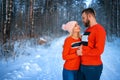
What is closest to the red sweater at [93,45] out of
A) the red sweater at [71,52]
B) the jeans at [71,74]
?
the red sweater at [71,52]

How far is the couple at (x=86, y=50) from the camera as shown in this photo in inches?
158

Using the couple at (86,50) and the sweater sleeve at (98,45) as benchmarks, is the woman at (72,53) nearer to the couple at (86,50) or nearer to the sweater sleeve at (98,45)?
the couple at (86,50)

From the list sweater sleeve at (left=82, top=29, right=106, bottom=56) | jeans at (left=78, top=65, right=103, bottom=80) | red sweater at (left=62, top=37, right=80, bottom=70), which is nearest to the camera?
sweater sleeve at (left=82, top=29, right=106, bottom=56)

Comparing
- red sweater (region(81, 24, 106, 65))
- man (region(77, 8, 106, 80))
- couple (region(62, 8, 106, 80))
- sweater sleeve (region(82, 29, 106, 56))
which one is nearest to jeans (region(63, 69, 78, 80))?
couple (region(62, 8, 106, 80))

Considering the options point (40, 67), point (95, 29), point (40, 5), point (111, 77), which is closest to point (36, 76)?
point (40, 67)

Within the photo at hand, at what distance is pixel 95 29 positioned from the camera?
13.3 ft

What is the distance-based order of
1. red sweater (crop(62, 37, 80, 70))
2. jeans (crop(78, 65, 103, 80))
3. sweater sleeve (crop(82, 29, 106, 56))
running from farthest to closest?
red sweater (crop(62, 37, 80, 70))
jeans (crop(78, 65, 103, 80))
sweater sleeve (crop(82, 29, 106, 56))

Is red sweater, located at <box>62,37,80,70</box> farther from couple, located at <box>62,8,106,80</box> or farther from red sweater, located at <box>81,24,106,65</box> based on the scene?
red sweater, located at <box>81,24,106,65</box>

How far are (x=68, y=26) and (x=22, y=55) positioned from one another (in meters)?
7.53

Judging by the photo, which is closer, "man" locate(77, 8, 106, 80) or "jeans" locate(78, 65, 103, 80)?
"man" locate(77, 8, 106, 80)

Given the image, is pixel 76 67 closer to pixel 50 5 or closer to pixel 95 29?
pixel 95 29

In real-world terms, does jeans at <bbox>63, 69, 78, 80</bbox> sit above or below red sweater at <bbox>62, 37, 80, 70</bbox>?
below

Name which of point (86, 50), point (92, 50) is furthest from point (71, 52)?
point (92, 50)

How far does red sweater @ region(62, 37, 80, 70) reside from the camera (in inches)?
169
